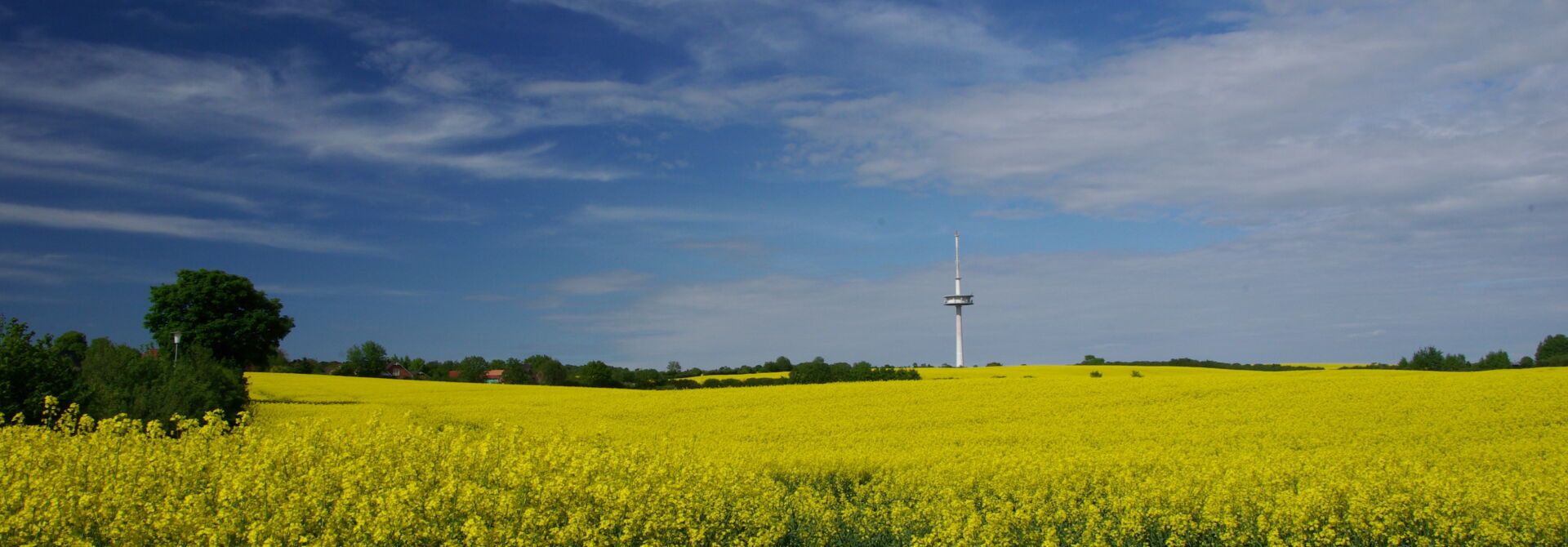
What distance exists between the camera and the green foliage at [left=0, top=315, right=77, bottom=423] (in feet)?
70.0

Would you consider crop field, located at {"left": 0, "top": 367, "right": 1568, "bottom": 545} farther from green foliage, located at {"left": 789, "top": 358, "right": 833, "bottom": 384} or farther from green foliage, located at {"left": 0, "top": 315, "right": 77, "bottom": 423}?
green foliage, located at {"left": 789, "top": 358, "right": 833, "bottom": 384}

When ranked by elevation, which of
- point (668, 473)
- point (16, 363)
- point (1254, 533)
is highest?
point (16, 363)

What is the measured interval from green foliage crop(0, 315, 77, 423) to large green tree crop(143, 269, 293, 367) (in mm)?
21841

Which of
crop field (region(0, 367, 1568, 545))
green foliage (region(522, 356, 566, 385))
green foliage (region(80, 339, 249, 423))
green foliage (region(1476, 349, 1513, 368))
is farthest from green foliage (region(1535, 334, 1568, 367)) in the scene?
green foliage (region(80, 339, 249, 423))

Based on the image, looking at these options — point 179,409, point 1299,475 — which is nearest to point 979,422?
point 1299,475

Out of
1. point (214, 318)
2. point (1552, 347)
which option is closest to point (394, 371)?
point (214, 318)

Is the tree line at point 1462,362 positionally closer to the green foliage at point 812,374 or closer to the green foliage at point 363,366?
the green foliage at point 812,374

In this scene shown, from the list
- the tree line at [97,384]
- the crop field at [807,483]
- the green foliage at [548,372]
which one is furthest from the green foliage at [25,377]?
the green foliage at [548,372]

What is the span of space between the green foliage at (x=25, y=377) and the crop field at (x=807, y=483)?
11.4 m

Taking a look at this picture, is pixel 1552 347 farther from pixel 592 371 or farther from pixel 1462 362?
pixel 592 371

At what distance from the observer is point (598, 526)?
25.0 feet

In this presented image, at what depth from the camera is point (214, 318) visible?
143ft

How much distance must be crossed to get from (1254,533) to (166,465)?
1249 centimetres

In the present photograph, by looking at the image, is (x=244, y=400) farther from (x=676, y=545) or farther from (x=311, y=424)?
(x=676, y=545)
